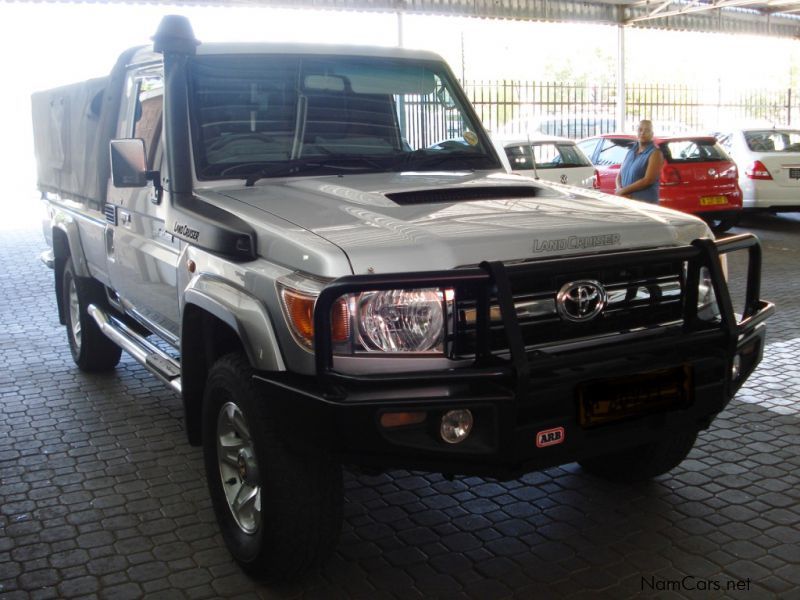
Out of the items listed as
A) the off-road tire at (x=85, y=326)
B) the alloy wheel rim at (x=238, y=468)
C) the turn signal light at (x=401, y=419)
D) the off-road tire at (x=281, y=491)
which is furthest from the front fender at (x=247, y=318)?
the off-road tire at (x=85, y=326)

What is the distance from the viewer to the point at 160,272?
4457 mm

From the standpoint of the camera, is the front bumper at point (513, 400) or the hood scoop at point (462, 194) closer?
the front bumper at point (513, 400)

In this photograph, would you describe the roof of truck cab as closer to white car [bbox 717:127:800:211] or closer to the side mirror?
the side mirror

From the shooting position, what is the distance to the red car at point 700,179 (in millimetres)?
12742

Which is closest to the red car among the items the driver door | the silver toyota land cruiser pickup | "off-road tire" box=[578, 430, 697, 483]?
"off-road tire" box=[578, 430, 697, 483]

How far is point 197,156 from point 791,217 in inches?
572

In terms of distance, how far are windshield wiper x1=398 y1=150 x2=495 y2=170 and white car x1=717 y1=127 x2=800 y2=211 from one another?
10601 mm

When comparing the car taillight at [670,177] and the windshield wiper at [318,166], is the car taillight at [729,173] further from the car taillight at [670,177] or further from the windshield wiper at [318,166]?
the windshield wiper at [318,166]

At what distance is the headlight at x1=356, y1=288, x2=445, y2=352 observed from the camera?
3059 millimetres

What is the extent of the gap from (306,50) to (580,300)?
82.7 inches

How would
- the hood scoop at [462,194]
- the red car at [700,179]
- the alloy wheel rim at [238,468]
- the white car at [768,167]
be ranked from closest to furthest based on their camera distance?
1. the alloy wheel rim at [238,468]
2. the hood scoop at [462,194]
3. the red car at [700,179]
4. the white car at [768,167]

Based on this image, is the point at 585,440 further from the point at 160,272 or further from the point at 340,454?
the point at 160,272

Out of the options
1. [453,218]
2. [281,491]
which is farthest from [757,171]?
[281,491]

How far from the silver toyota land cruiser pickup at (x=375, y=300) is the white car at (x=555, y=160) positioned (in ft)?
30.8
